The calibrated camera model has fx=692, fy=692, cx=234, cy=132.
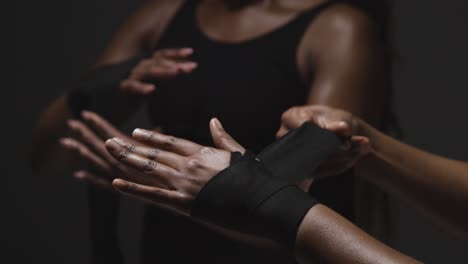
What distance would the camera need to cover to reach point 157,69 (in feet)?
2.87

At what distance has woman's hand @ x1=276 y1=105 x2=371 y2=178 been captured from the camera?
71cm

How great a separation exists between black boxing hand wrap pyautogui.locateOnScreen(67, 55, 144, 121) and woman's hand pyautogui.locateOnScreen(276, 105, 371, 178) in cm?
31

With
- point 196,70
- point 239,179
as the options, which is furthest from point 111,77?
point 239,179

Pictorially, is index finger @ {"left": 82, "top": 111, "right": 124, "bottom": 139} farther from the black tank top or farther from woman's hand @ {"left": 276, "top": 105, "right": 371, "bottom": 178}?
woman's hand @ {"left": 276, "top": 105, "right": 371, "bottom": 178}

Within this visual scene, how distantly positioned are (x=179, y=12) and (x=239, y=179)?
462 millimetres

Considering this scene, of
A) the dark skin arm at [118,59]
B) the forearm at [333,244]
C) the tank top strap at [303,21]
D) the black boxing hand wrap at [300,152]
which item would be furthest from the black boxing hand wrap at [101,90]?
the forearm at [333,244]

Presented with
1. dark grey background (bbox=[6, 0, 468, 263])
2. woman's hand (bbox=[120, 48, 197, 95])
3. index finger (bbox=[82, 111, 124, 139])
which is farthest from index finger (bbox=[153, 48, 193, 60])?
dark grey background (bbox=[6, 0, 468, 263])

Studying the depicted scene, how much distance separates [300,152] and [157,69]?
0.28 m

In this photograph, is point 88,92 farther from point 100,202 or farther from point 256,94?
point 256,94

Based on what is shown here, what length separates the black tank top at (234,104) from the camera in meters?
0.82

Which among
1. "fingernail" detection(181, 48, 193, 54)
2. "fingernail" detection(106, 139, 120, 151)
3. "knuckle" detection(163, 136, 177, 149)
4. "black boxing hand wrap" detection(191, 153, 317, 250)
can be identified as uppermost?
"fingernail" detection(106, 139, 120, 151)

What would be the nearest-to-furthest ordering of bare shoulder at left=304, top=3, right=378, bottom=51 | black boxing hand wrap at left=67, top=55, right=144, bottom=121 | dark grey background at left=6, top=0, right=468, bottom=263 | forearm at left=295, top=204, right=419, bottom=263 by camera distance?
forearm at left=295, top=204, right=419, bottom=263
bare shoulder at left=304, top=3, right=378, bottom=51
black boxing hand wrap at left=67, top=55, right=144, bottom=121
dark grey background at left=6, top=0, right=468, bottom=263

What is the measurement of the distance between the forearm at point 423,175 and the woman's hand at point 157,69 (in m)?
0.25

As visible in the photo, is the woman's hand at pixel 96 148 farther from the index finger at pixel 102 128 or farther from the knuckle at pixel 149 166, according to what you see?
the knuckle at pixel 149 166
